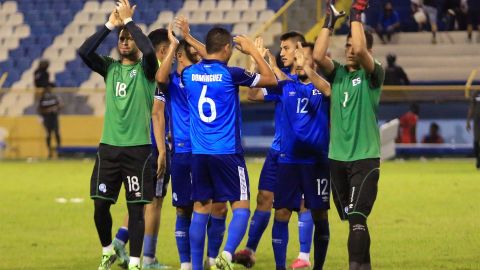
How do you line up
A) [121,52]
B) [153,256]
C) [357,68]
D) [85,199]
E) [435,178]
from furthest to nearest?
[435,178] < [85,199] < [153,256] < [121,52] < [357,68]

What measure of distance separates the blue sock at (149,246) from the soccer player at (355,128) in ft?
7.55

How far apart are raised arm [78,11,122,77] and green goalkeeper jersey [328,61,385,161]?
2.16m

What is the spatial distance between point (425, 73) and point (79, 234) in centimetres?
1983

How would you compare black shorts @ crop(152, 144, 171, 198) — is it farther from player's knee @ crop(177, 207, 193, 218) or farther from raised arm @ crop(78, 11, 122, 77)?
raised arm @ crop(78, 11, 122, 77)

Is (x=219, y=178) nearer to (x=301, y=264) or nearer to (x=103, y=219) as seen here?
(x=103, y=219)

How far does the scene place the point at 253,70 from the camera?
10.6m

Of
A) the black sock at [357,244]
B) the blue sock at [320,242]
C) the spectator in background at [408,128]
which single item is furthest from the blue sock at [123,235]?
the spectator in background at [408,128]

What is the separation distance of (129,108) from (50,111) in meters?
22.0

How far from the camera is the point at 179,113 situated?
36.7 feet

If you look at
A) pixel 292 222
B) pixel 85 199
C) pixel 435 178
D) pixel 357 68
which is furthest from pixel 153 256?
pixel 435 178

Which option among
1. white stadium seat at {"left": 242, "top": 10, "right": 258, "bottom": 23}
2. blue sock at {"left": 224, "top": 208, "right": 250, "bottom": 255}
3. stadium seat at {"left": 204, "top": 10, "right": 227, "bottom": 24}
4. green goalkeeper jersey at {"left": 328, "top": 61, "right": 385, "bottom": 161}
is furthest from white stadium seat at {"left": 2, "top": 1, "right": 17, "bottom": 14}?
green goalkeeper jersey at {"left": 328, "top": 61, "right": 385, "bottom": 161}

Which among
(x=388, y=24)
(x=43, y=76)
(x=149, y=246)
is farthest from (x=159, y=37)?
(x=388, y=24)

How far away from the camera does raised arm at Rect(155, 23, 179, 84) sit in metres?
10.6

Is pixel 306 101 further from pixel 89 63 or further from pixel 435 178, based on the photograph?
pixel 435 178
